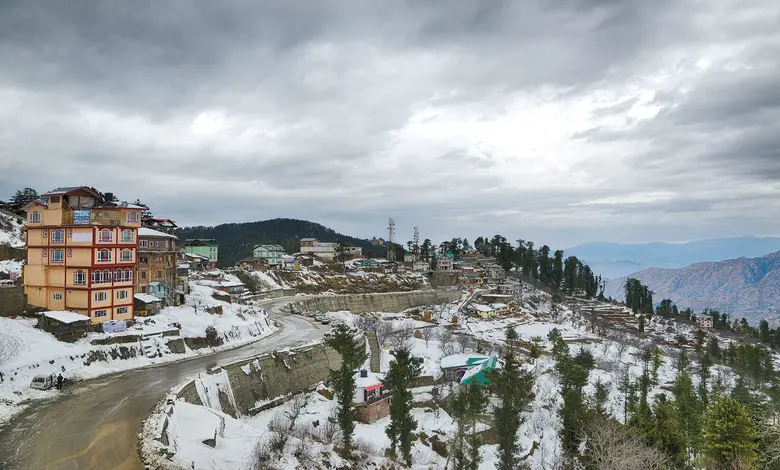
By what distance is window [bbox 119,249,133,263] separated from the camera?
135 feet

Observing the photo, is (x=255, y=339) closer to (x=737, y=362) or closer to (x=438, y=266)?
(x=737, y=362)

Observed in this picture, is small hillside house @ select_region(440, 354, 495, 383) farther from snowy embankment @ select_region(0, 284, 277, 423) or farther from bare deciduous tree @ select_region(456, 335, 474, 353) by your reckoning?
snowy embankment @ select_region(0, 284, 277, 423)

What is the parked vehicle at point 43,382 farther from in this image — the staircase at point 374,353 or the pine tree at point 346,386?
the staircase at point 374,353

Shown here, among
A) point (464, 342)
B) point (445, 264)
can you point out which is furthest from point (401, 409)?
point (445, 264)

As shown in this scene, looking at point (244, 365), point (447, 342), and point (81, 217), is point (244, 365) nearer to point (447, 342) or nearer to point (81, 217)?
point (81, 217)

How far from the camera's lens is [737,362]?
86.1m

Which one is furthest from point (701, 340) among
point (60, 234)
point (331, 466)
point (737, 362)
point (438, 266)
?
point (60, 234)

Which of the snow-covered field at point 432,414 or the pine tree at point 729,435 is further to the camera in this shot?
the pine tree at point 729,435

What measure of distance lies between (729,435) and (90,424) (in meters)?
33.9

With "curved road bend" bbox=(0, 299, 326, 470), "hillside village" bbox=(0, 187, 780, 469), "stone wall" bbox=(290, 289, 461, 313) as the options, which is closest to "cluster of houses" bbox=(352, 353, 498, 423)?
"hillside village" bbox=(0, 187, 780, 469)

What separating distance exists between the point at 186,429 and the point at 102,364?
588 inches

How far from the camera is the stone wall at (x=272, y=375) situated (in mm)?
33881

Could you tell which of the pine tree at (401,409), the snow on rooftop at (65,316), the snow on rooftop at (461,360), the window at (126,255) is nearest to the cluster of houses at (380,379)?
the snow on rooftop at (461,360)

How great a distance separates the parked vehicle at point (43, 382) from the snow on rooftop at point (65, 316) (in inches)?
294
